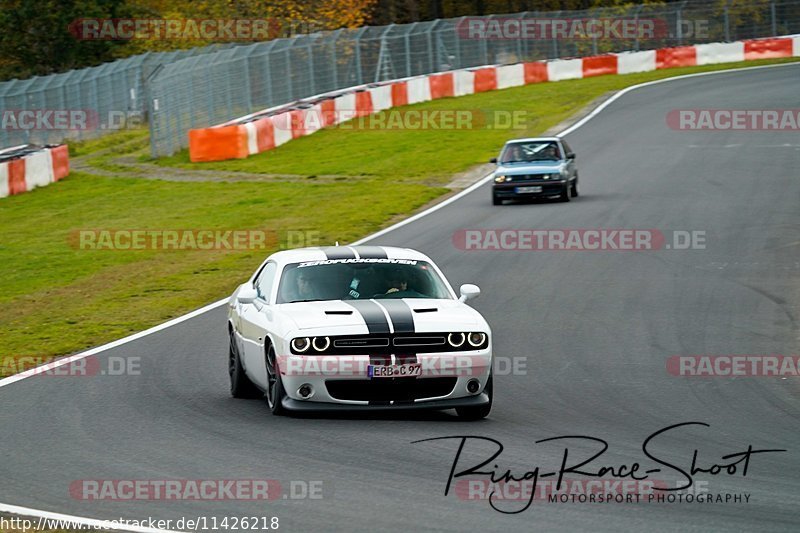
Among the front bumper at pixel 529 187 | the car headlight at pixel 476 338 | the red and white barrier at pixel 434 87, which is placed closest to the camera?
the car headlight at pixel 476 338

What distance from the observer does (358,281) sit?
35.9ft

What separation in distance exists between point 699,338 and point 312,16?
4992cm

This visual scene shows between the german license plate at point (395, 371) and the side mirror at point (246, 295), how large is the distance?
1962 millimetres

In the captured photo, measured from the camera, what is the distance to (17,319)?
1781cm

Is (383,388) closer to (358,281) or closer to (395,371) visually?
(395,371)

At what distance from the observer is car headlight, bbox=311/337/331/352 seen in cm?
979

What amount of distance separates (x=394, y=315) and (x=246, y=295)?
2078mm

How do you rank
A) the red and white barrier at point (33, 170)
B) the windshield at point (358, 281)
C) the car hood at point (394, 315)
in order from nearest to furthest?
1. the car hood at point (394, 315)
2. the windshield at point (358, 281)
3. the red and white barrier at point (33, 170)

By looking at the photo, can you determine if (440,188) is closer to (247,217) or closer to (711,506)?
(247,217)

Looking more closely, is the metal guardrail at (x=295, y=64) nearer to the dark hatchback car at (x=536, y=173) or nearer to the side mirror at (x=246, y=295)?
the dark hatchback car at (x=536, y=173)

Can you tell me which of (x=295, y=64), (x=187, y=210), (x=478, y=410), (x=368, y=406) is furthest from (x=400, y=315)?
(x=295, y=64)

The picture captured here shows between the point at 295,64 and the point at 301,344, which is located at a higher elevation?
the point at 295,64

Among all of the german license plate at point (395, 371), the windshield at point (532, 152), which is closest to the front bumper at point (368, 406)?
the german license plate at point (395, 371)

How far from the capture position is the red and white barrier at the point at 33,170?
113 ft
